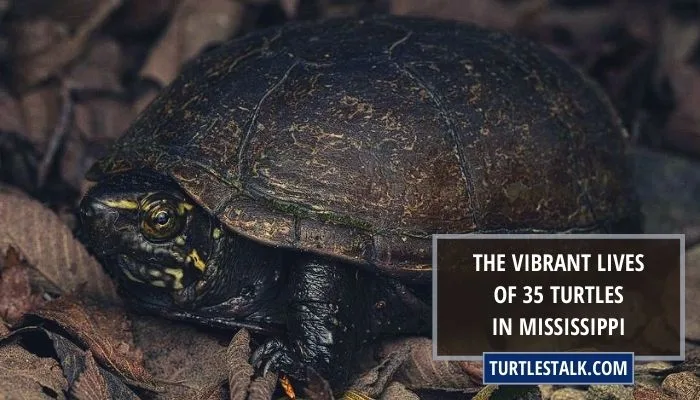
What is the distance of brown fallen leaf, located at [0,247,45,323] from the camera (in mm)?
3439

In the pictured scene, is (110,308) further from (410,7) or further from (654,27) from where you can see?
(654,27)

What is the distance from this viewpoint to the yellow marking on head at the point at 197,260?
3330 millimetres

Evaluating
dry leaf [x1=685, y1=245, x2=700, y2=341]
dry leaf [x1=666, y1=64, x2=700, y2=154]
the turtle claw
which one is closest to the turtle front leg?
the turtle claw

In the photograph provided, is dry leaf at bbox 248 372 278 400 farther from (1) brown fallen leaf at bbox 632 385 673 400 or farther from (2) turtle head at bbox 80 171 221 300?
(1) brown fallen leaf at bbox 632 385 673 400

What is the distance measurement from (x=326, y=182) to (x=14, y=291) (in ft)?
4.28

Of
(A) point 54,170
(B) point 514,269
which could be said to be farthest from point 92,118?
(B) point 514,269

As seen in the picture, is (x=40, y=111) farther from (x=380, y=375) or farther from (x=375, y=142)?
(x=380, y=375)

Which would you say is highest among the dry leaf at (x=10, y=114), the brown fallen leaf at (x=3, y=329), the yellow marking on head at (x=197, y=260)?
the dry leaf at (x=10, y=114)

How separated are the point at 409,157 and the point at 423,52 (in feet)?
1.81

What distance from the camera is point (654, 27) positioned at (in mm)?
5766

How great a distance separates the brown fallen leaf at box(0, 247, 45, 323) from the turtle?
35cm

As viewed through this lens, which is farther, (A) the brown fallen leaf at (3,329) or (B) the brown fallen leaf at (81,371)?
(A) the brown fallen leaf at (3,329)

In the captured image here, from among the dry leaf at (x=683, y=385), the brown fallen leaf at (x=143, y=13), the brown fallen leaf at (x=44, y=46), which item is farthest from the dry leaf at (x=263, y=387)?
the brown fallen leaf at (x=143, y=13)

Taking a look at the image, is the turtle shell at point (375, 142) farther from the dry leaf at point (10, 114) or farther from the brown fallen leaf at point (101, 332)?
the dry leaf at point (10, 114)
